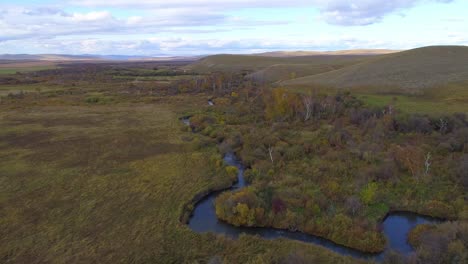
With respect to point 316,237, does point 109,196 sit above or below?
above

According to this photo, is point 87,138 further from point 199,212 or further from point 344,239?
point 344,239

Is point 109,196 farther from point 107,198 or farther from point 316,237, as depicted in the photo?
point 316,237

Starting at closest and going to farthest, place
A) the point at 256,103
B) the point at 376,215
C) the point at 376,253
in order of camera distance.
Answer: the point at 376,253 < the point at 376,215 < the point at 256,103

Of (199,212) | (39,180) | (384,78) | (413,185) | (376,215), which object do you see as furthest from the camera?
(384,78)

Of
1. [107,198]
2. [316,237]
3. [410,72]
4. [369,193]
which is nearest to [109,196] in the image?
[107,198]

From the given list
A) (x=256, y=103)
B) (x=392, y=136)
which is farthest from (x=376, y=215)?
(x=256, y=103)

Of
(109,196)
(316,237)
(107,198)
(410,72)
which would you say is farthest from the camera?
(410,72)

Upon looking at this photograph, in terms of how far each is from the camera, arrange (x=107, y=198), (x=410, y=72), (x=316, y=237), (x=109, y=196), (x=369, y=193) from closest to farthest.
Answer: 1. (x=316, y=237)
2. (x=369, y=193)
3. (x=107, y=198)
4. (x=109, y=196)
5. (x=410, y=72)
